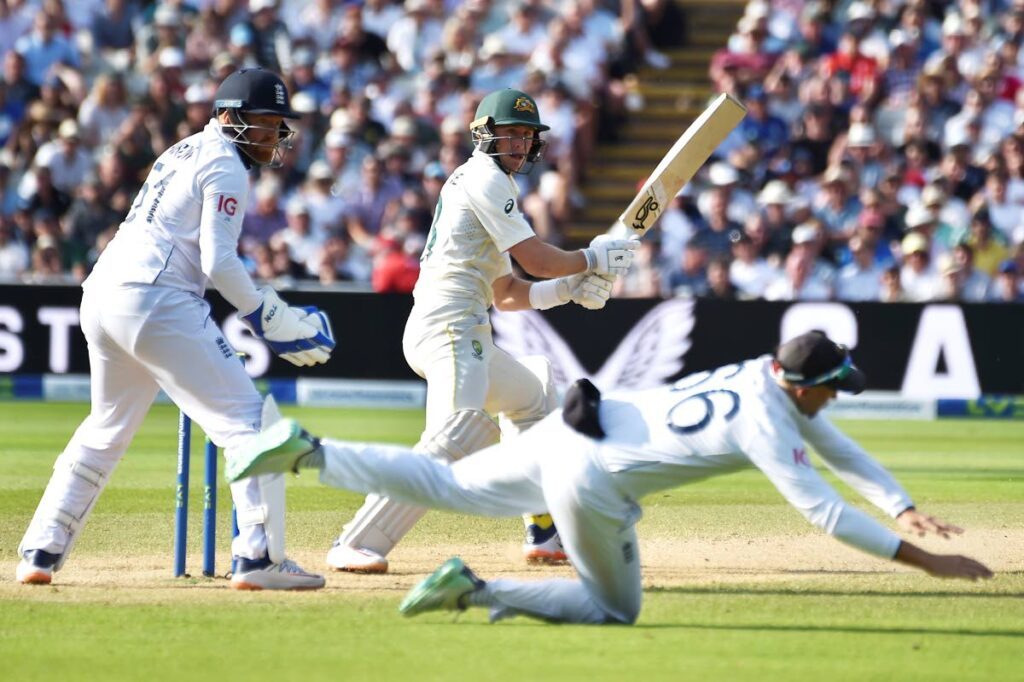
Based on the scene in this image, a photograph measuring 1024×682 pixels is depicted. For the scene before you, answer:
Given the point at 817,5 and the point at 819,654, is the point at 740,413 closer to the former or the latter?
the point at 819,654

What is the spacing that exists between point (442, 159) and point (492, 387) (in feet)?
31.3

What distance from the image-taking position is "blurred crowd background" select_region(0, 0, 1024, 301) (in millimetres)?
15680

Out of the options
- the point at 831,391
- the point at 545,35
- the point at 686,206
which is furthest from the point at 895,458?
the point at 545,35

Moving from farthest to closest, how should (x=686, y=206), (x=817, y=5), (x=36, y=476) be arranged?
(x=817, y=5), (x=686, y=206), (x=36, y=476)

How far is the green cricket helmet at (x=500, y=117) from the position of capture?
742 centimetres

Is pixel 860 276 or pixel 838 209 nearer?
pixel 860 276

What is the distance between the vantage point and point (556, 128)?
17.8m

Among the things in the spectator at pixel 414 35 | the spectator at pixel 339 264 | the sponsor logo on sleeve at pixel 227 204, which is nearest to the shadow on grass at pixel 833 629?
the sponsor logo on sleeve at pixel 227 204

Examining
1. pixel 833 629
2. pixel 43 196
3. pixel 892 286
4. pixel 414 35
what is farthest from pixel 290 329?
pixel 414 35

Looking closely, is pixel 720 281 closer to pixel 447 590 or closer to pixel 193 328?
pixel 193 328

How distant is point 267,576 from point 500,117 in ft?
7.36

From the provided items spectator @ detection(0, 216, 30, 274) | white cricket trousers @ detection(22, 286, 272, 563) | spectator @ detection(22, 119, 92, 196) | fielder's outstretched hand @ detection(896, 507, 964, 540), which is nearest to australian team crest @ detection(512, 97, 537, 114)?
white cricket trousers @ detection(22, 286, 272, 563)

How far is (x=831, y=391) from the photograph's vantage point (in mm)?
5812

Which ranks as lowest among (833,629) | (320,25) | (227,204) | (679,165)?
(833,629)
